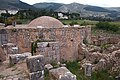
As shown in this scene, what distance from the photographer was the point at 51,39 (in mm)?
17078

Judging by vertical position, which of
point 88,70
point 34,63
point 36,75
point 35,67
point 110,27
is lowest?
point 110,27

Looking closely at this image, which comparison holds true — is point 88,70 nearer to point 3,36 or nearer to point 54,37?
point 54,37

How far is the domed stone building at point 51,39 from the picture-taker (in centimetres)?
1562

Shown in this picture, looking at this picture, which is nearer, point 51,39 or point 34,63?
point 34,63

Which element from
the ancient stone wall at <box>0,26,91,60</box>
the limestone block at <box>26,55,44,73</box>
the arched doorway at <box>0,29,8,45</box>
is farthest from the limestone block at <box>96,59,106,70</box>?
the limestone block at <box>26,55,44,73</box>

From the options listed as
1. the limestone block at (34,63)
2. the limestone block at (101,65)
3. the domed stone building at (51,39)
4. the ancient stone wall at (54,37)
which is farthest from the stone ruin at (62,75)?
the ancient stone wall at (54,37)

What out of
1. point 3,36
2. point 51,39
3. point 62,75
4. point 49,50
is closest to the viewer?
point 62,75

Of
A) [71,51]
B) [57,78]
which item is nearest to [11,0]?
[71,51]

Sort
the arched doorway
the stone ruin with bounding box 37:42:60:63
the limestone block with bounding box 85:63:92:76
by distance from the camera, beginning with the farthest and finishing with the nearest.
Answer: the arched doorway, the stone ruin with bounding box 37:42:60:63, the limestone block with bounding box 85:63:92:76

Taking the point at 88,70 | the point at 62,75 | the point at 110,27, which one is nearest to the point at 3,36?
the point at 88,70

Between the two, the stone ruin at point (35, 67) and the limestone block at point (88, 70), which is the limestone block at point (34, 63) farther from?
the limestone block at point (88, 70)

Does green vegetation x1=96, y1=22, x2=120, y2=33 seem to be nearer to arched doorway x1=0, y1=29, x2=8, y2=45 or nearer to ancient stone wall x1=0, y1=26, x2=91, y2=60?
ancient stone wall x1=0, y1=26, x2=91, y2=60

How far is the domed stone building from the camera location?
1562cm

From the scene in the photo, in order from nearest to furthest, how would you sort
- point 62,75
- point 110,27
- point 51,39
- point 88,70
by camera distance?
point 62,75 < point 88,70 < point 51,39 < point 110,27
